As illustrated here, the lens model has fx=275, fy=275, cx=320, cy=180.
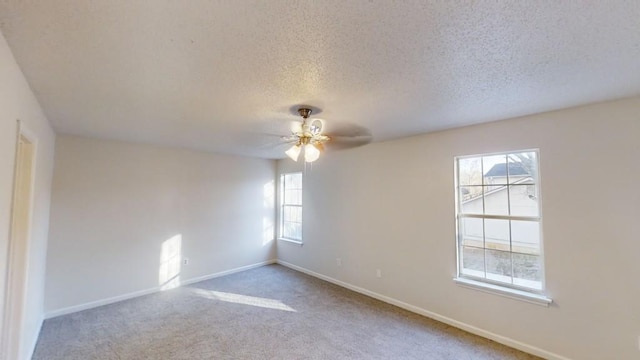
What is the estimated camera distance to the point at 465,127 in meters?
3.33

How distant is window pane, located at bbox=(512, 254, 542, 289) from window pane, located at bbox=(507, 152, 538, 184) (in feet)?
2.68

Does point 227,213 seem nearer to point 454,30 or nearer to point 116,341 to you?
point 116,341

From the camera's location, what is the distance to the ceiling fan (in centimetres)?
272

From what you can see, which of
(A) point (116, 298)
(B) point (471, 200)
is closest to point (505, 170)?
(B) point (471, 200)

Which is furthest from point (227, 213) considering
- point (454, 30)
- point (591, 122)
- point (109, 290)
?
point (591, 122)

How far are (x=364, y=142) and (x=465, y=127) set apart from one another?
143 centimetres

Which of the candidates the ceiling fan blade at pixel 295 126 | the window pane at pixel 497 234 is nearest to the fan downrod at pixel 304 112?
the ceiling fan blade at pixel 295 126

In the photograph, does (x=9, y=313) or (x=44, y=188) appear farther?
(x=44, y=188)

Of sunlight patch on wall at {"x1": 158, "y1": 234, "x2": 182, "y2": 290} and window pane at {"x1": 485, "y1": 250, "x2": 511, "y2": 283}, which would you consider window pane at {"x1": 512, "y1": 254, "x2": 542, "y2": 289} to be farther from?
sunlight patch on wall at {"x1": 158, "y1": 234, "x2": 182, "y2": 290}

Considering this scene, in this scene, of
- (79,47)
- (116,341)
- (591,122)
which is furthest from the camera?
(116,341)

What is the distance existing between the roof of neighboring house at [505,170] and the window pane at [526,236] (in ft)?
1.77

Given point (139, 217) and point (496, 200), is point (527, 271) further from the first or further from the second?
point (139, 217)

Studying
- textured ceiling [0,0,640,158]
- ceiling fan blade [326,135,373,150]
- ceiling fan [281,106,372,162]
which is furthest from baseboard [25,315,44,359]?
ceiling fan blade [326,135,373,150]

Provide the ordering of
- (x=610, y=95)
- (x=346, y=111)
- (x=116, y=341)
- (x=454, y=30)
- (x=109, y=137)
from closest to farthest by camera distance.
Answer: (x=454, y=30)
(x=610, y=95)
(x=346, y=111)
(x=116, y=341)
(x=109, y=137)
